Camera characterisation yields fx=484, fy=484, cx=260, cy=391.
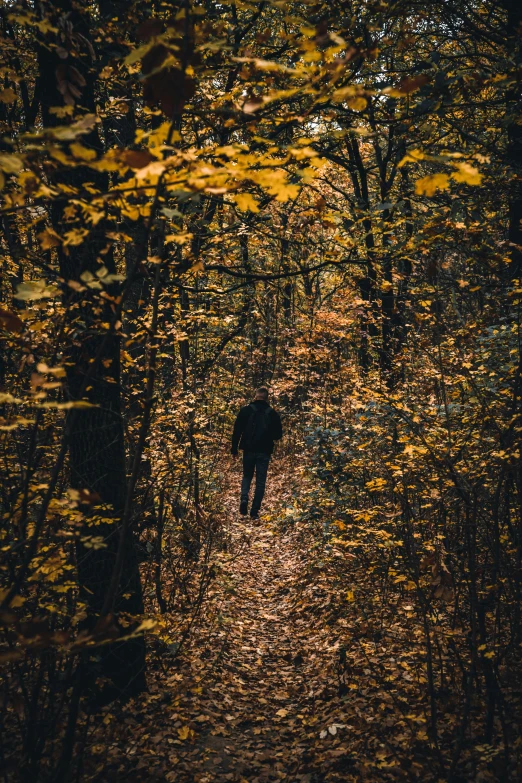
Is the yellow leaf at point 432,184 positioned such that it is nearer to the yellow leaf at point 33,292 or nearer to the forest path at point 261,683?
the yellow leaf at point 33,292

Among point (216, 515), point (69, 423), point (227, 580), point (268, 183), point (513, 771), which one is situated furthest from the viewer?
point (216, 515)

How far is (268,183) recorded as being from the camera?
78.9 inches

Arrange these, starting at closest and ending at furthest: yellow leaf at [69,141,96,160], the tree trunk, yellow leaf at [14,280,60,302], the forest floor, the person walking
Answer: yellow leaf at [69,141,96,160], yellow leaf at [14,280,60,302], the forest floor, the tree trunk, the person walking

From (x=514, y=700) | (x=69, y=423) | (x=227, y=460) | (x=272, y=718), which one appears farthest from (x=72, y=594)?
(x=227, y=460)

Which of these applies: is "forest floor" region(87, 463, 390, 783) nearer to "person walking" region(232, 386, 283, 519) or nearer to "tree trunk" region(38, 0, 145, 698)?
"tree trunk" region(38, 0, 145, 698)

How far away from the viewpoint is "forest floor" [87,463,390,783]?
3.51m

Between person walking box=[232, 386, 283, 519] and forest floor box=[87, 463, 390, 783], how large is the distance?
93.5 inches

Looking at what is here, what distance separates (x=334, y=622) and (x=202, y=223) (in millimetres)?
4411

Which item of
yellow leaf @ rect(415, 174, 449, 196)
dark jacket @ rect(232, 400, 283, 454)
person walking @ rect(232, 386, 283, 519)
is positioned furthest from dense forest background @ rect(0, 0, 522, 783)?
dark jacket @ rect(232, 400, 283, 454)

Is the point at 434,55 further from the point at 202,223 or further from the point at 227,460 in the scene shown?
the point at 227,460

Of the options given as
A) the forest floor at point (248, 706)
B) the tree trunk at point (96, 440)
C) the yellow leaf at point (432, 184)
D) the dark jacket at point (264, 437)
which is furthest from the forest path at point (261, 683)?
the yellow leaf at point (432, 184)

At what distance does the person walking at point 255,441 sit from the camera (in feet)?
29.5

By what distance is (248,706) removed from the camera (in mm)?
4371

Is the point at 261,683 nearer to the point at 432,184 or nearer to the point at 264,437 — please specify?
the point at 432,184
